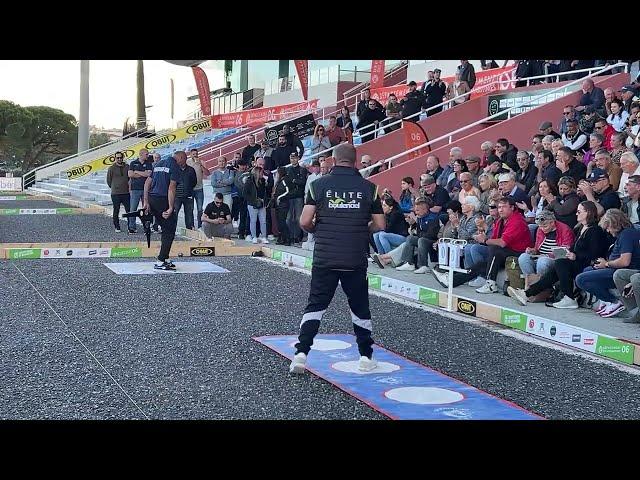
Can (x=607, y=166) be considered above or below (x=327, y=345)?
above

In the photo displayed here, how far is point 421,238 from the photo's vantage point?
40.0 feet

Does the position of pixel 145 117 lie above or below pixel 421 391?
above

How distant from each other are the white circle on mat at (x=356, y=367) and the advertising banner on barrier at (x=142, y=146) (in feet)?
100

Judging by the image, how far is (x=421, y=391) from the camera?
6.30m

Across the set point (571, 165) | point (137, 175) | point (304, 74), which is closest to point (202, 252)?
point (137, 175)

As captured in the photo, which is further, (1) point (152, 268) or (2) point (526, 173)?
(1) point (152, 268)

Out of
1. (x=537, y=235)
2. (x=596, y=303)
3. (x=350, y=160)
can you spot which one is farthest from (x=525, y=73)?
(x=350, y=160)

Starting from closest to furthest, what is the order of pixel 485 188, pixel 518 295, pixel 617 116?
pixel 518 295 < pixel 485 188 < pixel 617 116

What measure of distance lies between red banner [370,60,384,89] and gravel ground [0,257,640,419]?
16100mm

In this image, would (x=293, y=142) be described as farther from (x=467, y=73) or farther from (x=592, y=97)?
(x=592, y=97)

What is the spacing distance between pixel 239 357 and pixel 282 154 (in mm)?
11448

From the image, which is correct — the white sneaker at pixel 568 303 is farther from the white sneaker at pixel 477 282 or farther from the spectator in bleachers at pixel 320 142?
the spectator in bleachers at pixel 320 142
